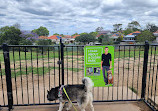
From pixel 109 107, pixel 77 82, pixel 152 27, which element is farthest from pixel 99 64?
pixel 152 27

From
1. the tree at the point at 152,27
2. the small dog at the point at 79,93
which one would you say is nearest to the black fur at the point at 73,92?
the small dog at the point at 79,93

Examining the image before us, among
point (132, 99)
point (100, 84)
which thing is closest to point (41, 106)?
point (100, 84)

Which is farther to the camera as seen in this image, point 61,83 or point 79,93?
point 61,83

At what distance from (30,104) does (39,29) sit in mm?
89850

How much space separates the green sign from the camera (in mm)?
3709

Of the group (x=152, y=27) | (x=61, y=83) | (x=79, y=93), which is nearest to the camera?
(x=79, y=93)

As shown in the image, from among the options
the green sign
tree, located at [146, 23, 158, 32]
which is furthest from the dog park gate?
tree, located at [146, 23, 158, 32]

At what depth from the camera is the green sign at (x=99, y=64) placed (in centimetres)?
371

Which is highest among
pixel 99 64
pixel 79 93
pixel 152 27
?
pixel 152 27

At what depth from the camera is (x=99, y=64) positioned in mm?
3777

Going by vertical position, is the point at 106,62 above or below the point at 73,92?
above

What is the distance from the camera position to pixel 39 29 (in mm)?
88375

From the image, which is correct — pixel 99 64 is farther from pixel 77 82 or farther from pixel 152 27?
pixel 152 27

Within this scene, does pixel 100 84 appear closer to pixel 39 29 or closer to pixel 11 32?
pixel 11 32
